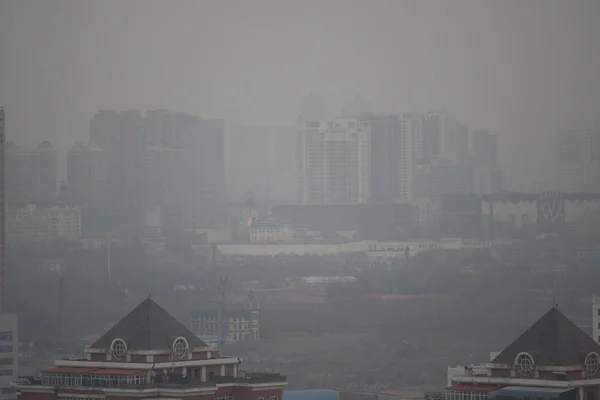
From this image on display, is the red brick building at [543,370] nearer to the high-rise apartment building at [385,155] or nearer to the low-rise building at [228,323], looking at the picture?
the low-rise building at [228,323]

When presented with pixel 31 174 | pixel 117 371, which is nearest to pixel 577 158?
pixel 31 174

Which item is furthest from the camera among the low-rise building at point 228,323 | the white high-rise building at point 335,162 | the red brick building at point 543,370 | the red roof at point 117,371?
the white high-rise building at point 335,162

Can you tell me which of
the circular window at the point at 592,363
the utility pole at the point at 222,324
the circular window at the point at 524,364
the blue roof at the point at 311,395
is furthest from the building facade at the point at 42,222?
the circular window at the point at 592,363

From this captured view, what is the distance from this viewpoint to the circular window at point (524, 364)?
890 inches

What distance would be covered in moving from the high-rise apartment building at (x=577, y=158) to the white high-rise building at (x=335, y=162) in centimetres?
1262

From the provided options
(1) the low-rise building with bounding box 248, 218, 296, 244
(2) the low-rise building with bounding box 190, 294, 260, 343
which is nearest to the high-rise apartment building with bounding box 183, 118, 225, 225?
(1) the low-rise building with bounding box 248, 218, 296, 244

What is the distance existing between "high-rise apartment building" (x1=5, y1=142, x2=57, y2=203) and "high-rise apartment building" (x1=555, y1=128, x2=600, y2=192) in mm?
16720

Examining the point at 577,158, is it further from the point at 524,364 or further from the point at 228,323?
the point at 524,364

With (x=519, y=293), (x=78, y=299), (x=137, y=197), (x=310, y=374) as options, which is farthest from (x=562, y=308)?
(x=137, y=197)

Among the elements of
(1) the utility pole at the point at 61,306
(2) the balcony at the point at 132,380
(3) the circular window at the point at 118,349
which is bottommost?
(2) the balcony at the point at 132,380

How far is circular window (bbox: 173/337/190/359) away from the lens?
934 inches

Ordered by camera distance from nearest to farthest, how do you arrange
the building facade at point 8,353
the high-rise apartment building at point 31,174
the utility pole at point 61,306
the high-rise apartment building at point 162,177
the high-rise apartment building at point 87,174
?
the building facade at point 8,353 < the utility pole at point 61,306 < the high-rise apartment building at point 31,174 < the high-rise apartment building at point 87,174 < the high-rise apartment building at point 162,177

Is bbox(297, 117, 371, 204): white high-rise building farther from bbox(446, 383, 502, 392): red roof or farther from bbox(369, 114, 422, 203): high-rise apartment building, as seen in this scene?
bbox(446, 383, 502, 392): red roof

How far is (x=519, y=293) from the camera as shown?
59594 millimetres
